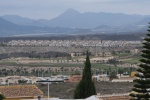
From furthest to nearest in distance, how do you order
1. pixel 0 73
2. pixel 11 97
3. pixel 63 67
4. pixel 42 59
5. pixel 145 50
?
pixel 42 59, pixel 63 67, pixel 0 73, pixel 11 97, pixel 145 50

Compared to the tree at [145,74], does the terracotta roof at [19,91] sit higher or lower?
lower

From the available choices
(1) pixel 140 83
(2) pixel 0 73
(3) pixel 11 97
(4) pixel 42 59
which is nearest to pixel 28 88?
(3) pixel 11 97

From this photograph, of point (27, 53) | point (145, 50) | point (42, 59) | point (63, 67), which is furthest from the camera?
point (27, 53)

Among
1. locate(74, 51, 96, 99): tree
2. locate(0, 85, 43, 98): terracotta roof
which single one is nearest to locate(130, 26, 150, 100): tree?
locate(74, 51, 96, 99): tree

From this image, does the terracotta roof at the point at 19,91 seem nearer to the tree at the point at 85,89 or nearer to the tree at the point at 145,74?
the tree at the point at 85,89

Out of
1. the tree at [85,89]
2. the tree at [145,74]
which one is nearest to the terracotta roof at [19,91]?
the tree at [85,89]

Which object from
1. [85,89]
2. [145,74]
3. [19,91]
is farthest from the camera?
[19,91]

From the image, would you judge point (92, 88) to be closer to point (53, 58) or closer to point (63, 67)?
point (63, 67)

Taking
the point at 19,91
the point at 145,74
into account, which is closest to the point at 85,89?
the point at 19,91

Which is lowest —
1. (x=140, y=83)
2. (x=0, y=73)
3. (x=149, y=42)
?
(x=0, y=73)

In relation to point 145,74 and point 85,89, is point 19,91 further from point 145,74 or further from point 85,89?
point 145,74

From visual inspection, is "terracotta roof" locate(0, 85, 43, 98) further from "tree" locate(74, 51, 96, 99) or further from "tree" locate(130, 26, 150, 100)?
"tree" locate(130, 26, 150, 100)
